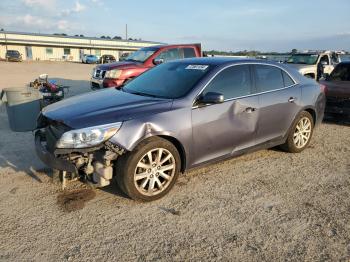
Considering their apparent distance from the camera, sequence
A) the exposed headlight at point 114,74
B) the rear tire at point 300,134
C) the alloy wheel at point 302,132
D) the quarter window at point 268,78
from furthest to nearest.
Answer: the exposed headlight at point 114,74 < the alloy wheel at point 302,132 < the rear tire at point 300,134 < the quarter window at point 268,78

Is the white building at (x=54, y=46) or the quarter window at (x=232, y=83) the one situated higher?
the white building at (x=54, y=46)

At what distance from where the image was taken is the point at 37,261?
2.87 metres

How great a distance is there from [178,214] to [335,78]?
263 inches

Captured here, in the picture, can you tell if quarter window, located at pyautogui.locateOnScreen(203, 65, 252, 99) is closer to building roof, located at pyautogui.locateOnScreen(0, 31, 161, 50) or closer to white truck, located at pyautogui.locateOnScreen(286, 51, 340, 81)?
white truck, located at pyautogui.locateOnScreen(286, 51, 340, 81)

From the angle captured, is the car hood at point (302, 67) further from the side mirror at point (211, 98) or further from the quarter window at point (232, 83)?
the side mirror at point (211, 98)

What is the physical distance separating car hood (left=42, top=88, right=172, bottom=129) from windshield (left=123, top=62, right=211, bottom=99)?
9.4 inches

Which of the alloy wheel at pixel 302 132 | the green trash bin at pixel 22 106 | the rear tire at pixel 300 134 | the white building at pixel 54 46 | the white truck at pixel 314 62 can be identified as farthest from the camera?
the white building at pixel 54 46

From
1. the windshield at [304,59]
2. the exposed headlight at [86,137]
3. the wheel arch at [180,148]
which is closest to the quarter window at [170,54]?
the windshield at [304,59]

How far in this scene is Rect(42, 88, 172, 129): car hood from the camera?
3.71 m

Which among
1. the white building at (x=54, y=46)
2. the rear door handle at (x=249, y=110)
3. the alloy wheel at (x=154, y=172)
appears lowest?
the alloy wheel at (x=154, y=172)

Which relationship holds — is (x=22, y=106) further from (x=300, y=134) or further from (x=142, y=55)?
(x=142, y=55)

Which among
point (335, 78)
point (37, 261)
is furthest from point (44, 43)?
point (37, 261)

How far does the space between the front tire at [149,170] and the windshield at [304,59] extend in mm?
11699

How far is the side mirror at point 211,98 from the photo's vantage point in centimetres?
409
